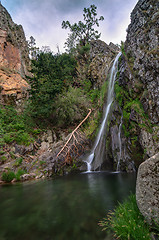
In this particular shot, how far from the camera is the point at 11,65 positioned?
57.0 feet

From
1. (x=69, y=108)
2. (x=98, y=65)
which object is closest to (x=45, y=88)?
(x=69, y=108)

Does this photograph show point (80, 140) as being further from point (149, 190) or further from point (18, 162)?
point (149, 190)

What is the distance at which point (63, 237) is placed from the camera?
231 cm

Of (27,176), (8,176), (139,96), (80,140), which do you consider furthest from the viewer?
(80,140)

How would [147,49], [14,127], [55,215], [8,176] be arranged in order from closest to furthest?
[55,215], [147,49], [8,176], [14,127]

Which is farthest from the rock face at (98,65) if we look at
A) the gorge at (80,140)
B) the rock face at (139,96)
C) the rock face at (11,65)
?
the rock face at (11,65)

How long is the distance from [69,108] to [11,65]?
1107 cm

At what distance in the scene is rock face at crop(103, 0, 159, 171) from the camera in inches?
227

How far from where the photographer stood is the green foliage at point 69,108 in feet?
42.8

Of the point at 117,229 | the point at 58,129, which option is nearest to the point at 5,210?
the point at 117,229

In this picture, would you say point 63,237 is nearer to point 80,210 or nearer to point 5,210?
point 80,210

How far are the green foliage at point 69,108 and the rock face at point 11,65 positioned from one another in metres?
4.74

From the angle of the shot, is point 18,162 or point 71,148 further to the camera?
point 71,148

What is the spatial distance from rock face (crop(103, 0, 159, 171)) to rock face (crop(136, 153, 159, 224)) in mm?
3849
